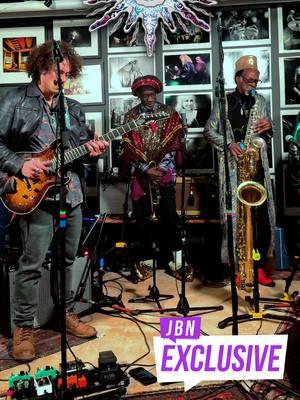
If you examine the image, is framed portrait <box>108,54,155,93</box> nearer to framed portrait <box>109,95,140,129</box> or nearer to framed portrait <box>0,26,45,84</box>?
framed portrait <box>109,95,140,129</box>

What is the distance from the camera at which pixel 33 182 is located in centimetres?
276

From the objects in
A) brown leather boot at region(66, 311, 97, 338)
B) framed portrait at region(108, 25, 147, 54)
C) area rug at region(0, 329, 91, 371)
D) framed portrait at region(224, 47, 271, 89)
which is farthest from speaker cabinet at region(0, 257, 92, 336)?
framed portrait at region(224, 47, 271, 89)

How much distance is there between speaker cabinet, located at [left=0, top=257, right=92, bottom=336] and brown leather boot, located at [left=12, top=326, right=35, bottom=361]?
357 mm

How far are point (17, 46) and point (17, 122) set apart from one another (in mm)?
3059

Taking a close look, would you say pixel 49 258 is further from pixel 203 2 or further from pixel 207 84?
pixel 203 2

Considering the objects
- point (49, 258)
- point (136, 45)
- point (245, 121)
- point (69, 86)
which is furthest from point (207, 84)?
point (49, 258)

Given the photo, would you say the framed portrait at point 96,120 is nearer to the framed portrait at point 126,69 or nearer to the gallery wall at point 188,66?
the gallery wall at point 188,66

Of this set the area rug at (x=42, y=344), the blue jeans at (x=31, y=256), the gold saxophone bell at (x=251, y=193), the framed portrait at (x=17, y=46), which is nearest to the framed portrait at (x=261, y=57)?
the gold saxophone bell at (x=251, y=193)

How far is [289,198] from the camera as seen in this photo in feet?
17.1

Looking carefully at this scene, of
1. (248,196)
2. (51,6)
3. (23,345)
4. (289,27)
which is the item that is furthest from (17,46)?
(23,345)

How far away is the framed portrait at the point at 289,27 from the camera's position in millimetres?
5082

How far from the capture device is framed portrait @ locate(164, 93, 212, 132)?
17.4 ft

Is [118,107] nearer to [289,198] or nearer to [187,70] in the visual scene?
[187,70]

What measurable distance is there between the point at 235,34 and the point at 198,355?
4330mm
